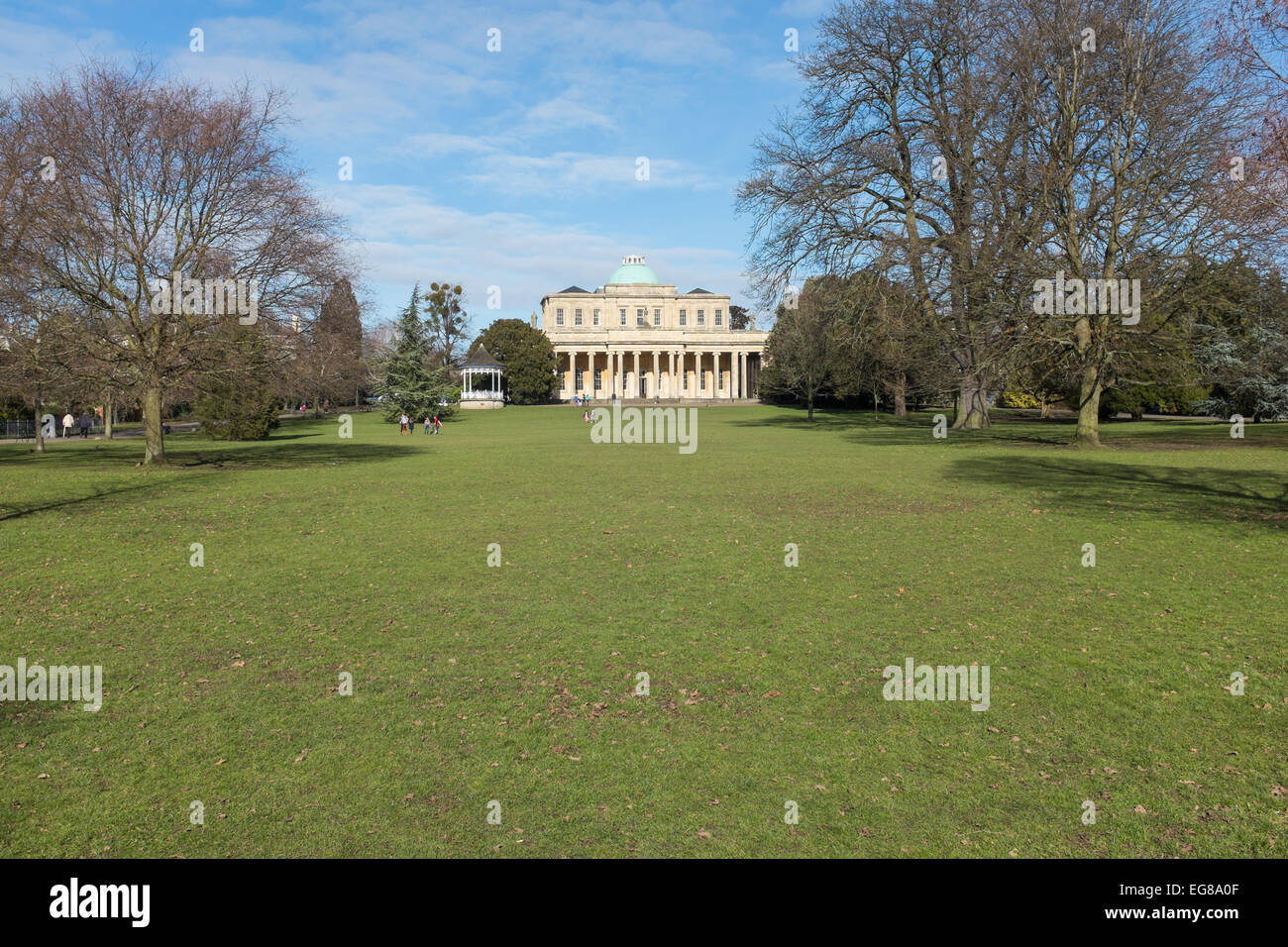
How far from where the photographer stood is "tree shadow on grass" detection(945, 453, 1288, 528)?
15453 millimetres

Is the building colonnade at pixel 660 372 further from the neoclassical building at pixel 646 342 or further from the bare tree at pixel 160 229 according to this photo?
the bare tree at pixel 160 229

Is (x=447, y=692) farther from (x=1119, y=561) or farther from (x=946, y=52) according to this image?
(x=946, y=52)

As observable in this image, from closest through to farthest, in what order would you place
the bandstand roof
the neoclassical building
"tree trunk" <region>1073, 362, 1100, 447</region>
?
1. "tree trunk" <region>1073, 362, 1100, 447</region>
2. the bandstand roof
3. the neoclassical building

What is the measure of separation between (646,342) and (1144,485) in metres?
86.2

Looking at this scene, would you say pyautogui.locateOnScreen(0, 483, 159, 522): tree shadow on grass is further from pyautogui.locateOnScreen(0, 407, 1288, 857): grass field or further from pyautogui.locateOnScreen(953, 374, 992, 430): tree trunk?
pyautogui.locateOnScreen(953, 374, 992, 430): tree trunk

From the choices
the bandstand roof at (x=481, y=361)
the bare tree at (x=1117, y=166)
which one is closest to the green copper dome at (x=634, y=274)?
the bandstand roof at (x=481, y=361)

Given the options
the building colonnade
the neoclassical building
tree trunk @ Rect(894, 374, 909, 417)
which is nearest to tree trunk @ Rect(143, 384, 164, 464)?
tree trunk @ Rect(894, 374, 909, 417)

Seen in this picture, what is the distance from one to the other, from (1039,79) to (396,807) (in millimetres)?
34589

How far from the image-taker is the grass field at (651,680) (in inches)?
186

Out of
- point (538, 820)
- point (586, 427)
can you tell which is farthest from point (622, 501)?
point (586, 427)

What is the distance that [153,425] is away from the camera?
83.4 feet

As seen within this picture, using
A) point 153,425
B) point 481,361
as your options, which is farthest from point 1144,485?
point 481,361

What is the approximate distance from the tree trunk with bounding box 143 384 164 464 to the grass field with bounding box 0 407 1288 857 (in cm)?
856

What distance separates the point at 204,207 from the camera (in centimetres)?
2430
